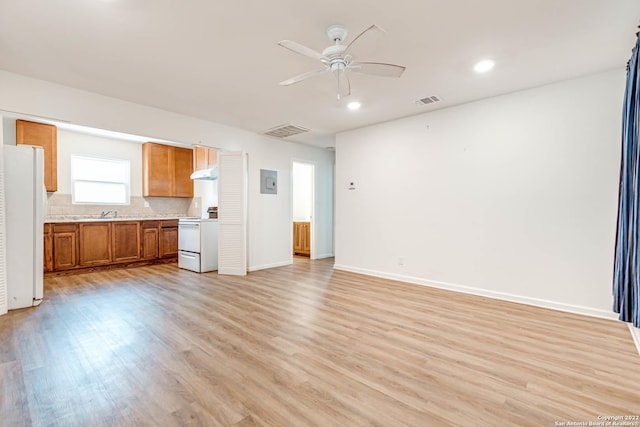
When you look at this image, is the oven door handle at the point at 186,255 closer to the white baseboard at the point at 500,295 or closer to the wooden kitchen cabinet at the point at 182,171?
the wooden kitchen cabinet at the point at 182,171

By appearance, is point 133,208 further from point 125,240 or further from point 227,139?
point 227,139

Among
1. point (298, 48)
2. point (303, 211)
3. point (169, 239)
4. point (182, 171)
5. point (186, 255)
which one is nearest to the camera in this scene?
point (298, 48)

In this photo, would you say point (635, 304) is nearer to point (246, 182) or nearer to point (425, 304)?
point (425, 304)

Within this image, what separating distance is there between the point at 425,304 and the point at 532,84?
2954 millimetres

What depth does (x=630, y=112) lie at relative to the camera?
269 cm

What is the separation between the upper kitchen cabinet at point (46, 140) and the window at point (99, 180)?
0.54 metres

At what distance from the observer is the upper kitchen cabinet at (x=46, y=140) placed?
4.95 metres

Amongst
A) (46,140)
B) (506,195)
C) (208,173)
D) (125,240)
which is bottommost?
(125,240)

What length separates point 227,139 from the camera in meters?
5.37

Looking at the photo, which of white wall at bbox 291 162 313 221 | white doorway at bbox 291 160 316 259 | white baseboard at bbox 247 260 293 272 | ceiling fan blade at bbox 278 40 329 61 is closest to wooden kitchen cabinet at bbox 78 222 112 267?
white baseboard at bbox 247 260 293 272

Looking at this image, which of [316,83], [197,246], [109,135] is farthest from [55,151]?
[316,83]

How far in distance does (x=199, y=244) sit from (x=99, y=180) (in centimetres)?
286

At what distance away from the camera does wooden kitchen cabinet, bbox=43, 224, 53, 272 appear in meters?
4.99

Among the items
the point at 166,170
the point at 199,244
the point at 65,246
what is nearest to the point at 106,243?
the point at 65,246
